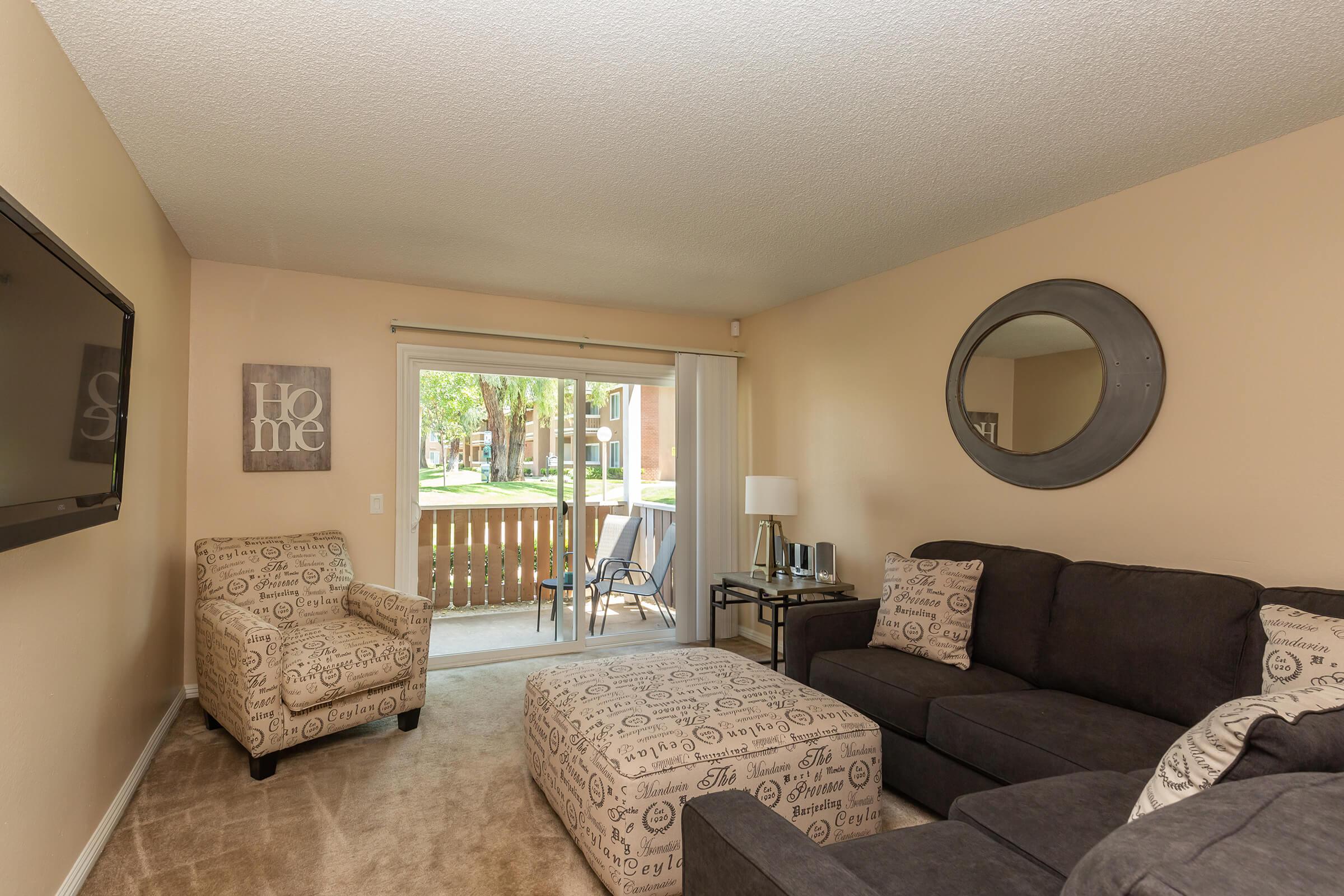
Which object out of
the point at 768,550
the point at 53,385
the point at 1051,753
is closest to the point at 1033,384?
the point at 1051,753

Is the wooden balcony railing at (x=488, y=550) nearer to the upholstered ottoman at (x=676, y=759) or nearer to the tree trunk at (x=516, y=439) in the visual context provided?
the tree trunk at (x=516, y=439)

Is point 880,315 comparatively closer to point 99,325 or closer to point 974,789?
point 974,789

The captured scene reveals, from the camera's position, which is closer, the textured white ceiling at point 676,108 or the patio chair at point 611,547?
the textured white ceiling at point 676,108

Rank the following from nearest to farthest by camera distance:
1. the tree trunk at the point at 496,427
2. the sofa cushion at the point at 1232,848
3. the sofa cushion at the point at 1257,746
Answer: the sofa cushion at the point at 1232,848 → the sofa cushion at the point at 1257,746 → the tree trunk at the point at 496,427

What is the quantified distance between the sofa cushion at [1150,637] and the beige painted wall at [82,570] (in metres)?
3.26

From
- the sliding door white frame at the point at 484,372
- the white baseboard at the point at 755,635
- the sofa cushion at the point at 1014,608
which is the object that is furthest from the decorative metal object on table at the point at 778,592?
the sliding door white frame at the point at 484,372

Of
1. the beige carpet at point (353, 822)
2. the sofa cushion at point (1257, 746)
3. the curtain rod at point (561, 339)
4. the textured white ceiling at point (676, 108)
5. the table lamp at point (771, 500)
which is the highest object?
the textured white ceiling at point (676, 108)

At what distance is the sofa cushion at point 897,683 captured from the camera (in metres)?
2.68

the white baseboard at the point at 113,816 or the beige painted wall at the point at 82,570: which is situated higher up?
the beige painted wall at the point at 82,570

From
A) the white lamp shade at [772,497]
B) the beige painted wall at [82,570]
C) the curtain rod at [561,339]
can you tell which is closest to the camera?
the beige painted wall at [82,570]

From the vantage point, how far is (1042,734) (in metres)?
2.22

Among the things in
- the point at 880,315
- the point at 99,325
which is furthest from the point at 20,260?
the point at 880,315

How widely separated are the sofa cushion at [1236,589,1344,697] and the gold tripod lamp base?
2482 mm

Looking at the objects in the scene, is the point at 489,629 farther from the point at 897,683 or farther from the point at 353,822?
the point at 897,683
